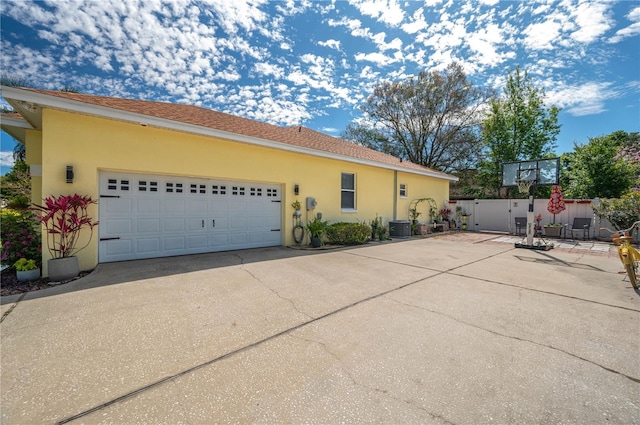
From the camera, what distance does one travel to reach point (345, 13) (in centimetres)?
981

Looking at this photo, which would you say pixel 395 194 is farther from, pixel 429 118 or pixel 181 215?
pixel 429 118

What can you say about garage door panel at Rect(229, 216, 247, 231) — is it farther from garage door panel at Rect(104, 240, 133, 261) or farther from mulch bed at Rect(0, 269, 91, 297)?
mulch bed at Rect(0, 269, 91, 297)

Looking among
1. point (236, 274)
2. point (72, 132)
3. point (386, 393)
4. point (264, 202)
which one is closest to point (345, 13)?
point (264, 202)

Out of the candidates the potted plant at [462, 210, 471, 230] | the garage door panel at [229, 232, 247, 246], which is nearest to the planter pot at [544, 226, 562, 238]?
the potted plant at [462, 210, 471, 230]

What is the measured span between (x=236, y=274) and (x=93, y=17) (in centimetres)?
737

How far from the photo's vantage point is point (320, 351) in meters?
2.47

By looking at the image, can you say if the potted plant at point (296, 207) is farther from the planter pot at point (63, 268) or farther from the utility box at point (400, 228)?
the planter pot at point (63, 268)

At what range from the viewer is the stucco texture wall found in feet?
16.9

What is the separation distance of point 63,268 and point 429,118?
2472cm

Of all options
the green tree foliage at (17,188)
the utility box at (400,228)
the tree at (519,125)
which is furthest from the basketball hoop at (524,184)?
the green tree foliage at (17,188)

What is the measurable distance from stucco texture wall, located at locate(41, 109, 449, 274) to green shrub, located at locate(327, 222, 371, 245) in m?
1.00

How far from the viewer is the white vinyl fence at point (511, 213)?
11562 mm

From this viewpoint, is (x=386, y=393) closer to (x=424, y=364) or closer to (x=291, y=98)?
(x=424, y=364)

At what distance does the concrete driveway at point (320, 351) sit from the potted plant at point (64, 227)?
0.58 metres
